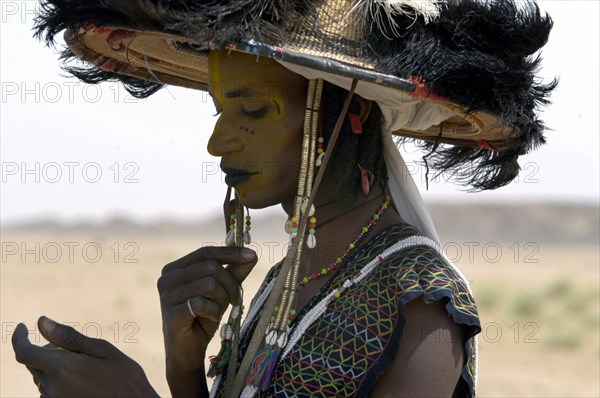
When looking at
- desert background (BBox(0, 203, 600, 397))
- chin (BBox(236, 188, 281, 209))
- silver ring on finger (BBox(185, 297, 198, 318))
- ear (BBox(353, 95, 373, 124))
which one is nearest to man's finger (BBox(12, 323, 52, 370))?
silver ring on finger (BBox(185, 297, 198, 318))

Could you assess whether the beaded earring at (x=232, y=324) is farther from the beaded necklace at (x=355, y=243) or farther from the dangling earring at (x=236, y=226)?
the beaded necklace at (x=355, y=243)

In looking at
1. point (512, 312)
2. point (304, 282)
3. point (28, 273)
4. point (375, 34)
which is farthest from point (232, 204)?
point (28, 273)

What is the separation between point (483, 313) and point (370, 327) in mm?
18290

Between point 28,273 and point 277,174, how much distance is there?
85.5ft

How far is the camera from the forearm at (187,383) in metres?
3.46

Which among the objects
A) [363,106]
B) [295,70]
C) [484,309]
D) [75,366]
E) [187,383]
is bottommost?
[484,309]

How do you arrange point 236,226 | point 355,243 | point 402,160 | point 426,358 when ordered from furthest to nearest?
point 236,226, point 402,160, point 355,243, point 426,358

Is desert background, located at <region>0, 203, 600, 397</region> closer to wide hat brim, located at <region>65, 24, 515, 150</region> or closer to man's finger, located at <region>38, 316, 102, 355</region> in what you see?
wide hat brim, located at <region>65, 24, 515, 150</region>

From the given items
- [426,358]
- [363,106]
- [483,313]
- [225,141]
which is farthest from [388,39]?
[483,313]

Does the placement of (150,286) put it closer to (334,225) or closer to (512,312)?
(512,312)

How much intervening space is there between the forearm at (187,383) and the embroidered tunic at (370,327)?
0.51 m

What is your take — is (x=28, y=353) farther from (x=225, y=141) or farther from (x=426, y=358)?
(x=426, y=358)

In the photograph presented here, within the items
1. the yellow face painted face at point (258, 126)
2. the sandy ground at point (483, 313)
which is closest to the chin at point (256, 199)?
the yellow face painted face at point (258, 126)

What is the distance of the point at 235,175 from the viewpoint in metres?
3.18
